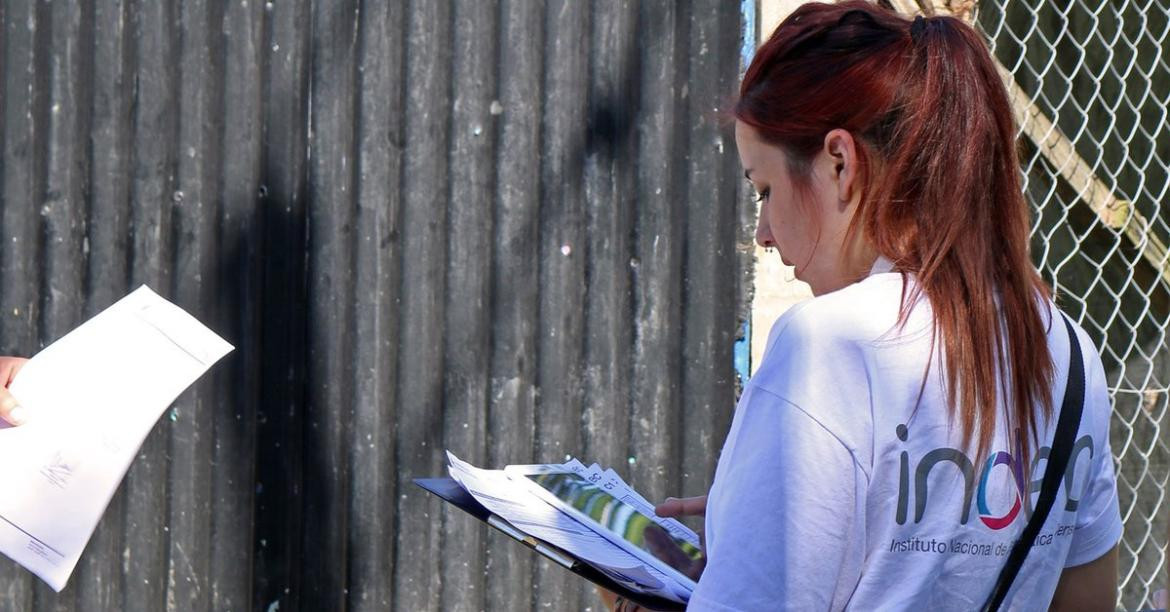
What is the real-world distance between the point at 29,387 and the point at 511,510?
92cm

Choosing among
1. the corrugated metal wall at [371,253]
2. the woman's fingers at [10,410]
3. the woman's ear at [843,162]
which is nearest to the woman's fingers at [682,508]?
the woman's ear at [843,162]

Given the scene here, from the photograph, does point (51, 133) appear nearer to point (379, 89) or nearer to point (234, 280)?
point (234, 280)

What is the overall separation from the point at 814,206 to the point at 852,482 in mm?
304

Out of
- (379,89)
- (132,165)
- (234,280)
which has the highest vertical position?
(379,89)

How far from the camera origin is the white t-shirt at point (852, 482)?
3.68 ft

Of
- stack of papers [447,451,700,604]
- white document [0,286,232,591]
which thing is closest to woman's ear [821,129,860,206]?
stack of papers [447,451,700,604]

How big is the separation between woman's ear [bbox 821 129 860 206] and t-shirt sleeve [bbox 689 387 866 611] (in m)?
0.24

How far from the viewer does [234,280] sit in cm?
302

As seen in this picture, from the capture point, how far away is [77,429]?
1.89 meters

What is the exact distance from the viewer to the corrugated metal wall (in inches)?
118

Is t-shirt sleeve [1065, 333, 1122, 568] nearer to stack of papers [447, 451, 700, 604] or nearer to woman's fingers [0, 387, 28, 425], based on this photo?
stack of papers [447, 451, 700, 604]

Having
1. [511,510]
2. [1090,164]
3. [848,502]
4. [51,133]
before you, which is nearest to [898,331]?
[848,502]

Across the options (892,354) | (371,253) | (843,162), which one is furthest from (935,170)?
(371,253)

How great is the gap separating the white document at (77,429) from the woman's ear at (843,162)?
1.12 m
